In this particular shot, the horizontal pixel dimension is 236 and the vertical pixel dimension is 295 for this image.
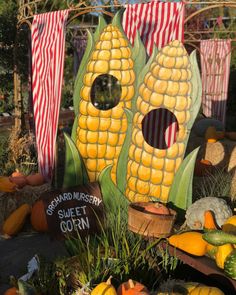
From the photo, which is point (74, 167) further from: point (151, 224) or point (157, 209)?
point (151, 224)

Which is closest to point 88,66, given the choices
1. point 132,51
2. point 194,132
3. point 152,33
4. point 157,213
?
point 132,51

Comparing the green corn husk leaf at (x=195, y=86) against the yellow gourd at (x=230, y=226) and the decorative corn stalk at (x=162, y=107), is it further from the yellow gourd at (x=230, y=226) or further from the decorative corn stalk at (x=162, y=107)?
the yellow gourd at (x=230, y=226)

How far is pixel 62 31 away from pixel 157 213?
9.33 feet

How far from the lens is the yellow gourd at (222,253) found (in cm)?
390

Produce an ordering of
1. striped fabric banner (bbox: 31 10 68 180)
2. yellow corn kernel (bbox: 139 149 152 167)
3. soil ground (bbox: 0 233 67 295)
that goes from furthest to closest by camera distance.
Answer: striped fabric banner (bbox: 31 10 68 180) → yellow corn kernel (bbox: 139 149 152 167) → soil ground (bbox: 0 233 67 295)

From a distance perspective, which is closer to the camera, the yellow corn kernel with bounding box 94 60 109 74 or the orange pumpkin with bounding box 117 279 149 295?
the orange pumpkin with bounding box 117 279 149 295

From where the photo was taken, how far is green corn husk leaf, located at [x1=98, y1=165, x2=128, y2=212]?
5555 millimetres

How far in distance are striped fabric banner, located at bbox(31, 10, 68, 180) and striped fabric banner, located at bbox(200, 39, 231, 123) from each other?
6342 mm

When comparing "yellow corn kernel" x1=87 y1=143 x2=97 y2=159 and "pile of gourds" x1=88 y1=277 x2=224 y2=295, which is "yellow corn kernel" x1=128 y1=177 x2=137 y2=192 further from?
"pile of gourds" x1=88 y1=277 x2=224 y2=295

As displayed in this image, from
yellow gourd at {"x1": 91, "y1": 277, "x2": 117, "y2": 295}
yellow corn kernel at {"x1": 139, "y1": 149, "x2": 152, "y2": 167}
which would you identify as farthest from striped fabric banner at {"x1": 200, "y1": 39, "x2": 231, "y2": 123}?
yellow gourd at {"x1": 91, "y1": 277, "x2": 117, "y2": 295}

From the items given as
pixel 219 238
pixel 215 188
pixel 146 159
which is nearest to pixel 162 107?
pixel 146 159

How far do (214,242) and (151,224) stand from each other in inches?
26.0

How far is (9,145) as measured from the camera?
7.92 meters

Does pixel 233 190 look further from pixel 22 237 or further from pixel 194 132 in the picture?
pixel 194 132
